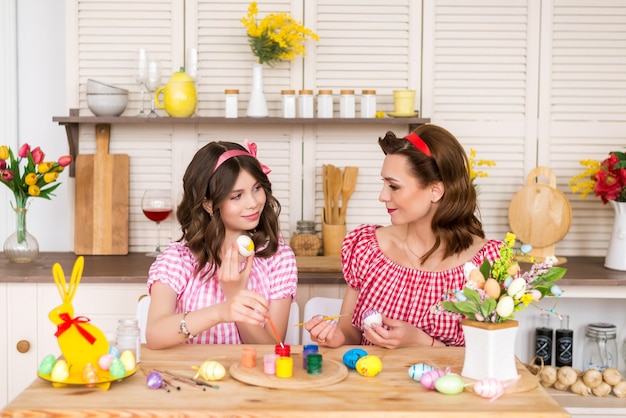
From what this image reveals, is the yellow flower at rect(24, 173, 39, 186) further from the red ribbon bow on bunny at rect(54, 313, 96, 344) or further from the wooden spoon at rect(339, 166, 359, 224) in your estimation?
the red ribbon bow on bunny at rect(54, 313, 96, 344)

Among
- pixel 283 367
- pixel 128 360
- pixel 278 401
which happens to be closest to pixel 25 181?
pixel 128 360

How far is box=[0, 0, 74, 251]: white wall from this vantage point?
12.1 feet

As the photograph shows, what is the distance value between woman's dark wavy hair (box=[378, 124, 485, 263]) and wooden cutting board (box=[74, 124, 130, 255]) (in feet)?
5.05

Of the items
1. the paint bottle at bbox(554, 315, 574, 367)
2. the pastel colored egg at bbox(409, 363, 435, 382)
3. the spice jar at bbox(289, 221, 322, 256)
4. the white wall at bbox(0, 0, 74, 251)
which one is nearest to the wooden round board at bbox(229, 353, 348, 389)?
the pastel colored egg at bbox(409, 363, 435, 382)

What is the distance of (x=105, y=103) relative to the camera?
3.48m

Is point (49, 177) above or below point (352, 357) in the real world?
above

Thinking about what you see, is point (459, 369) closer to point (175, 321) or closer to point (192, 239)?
point (175, 321)

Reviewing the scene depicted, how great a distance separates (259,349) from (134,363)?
36cm

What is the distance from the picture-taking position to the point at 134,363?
1854 millimetres

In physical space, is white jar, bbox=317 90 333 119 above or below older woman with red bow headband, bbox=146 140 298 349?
above

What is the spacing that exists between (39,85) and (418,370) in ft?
8.33

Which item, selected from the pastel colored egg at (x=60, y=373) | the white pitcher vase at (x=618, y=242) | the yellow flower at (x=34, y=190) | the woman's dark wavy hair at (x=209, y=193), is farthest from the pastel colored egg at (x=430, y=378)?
the yellow flower at (x=34, y=190)

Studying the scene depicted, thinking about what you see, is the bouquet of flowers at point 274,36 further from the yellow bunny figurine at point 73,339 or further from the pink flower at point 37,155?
the yellow bunny figurine at point 73,339

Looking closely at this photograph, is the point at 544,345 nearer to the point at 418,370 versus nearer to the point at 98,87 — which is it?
the point at 418,370
